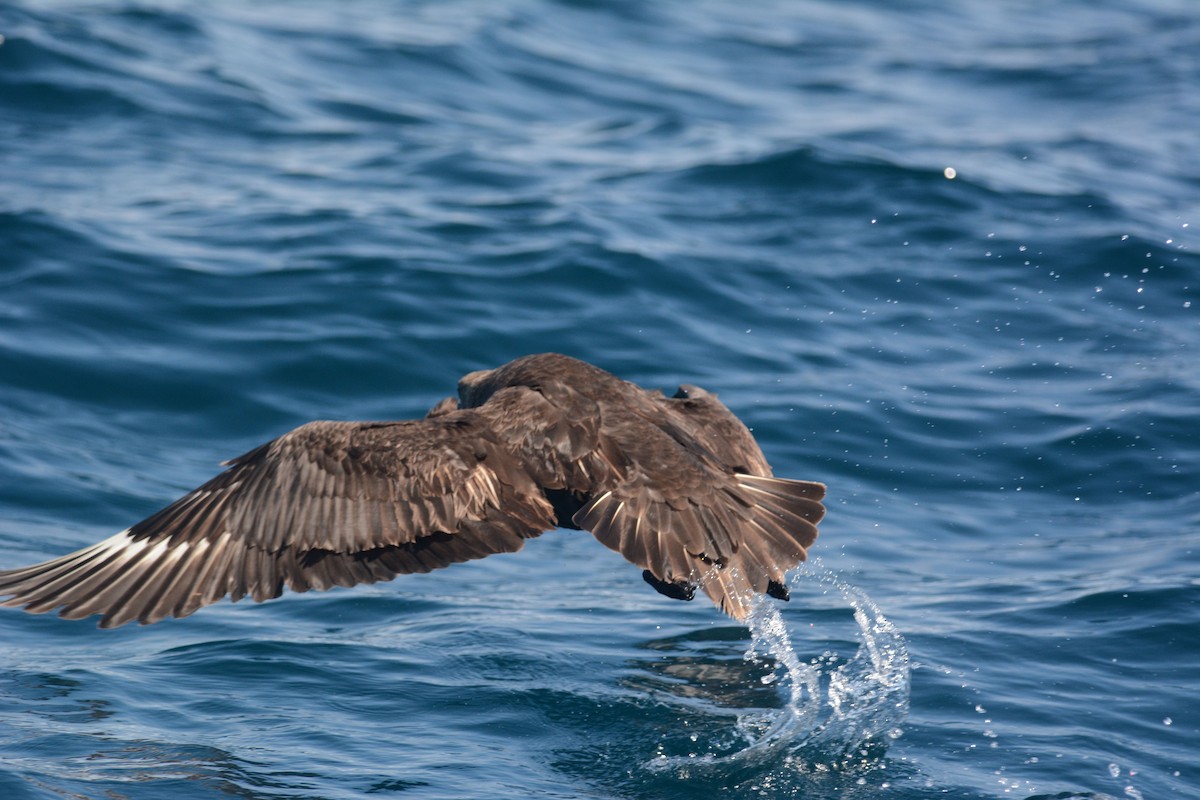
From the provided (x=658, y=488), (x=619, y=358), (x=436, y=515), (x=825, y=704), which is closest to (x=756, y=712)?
(x=825, y=704)

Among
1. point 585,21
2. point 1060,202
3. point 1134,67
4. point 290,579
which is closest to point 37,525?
point 290,579

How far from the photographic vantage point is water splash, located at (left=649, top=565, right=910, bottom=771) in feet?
18.1

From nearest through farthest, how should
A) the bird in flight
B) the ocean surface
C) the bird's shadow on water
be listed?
1. the bird's shadow on water
2. the bird in flight
3. the ocean surface

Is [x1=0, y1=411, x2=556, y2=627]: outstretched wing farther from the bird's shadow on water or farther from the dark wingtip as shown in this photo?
the bird's shadow on water

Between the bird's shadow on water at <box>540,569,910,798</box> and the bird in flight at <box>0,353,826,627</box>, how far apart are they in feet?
1.56

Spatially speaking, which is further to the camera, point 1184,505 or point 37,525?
point 1184,505

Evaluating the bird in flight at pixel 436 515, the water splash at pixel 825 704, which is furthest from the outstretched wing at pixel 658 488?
the water splash at pixel 825 704

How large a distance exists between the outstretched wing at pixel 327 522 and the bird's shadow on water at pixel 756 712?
88 centimetres

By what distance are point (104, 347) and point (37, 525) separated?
202 cm

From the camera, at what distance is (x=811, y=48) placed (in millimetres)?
18109

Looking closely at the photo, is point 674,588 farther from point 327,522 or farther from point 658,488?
point 327,522

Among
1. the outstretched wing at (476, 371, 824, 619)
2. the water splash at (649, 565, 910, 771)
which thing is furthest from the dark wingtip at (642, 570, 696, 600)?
the water splash at (649, 565, 910, 771)

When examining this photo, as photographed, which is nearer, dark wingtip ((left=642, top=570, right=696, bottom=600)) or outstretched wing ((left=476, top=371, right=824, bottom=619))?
outstretched wing ((left=476, top=371, right=824, bottom=619))

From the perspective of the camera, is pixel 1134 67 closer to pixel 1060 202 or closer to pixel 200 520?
pixel 1060 202
